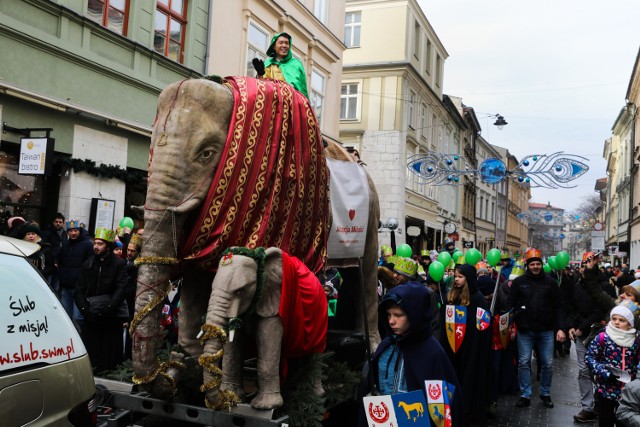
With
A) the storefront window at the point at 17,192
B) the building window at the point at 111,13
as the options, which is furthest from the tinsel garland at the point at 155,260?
the building window at the point at 111,13

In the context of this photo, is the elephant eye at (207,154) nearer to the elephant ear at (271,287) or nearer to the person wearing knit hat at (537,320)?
the elephant ear at (271,287)

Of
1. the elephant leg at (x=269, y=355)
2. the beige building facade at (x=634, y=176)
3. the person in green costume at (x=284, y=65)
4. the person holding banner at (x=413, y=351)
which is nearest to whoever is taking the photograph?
the elephant leg at (x=269, y=355)

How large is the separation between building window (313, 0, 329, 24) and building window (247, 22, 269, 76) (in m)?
4.14

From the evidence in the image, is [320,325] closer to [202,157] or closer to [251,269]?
[251,269]

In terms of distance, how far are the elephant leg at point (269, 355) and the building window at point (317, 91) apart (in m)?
18.6

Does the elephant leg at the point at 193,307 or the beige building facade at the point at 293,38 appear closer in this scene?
the elephant leg at the point at 193,307

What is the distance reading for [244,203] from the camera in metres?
4.27

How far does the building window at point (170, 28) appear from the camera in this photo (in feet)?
47.1

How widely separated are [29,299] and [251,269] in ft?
4.49

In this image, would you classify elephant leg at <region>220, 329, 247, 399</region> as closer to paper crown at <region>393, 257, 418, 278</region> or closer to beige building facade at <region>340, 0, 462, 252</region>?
paper crown at <region>393, 257, 418, 278</region>

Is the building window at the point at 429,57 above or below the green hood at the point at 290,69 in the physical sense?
above

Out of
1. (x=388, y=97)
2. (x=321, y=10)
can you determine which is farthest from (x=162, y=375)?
(x=388, y=97)

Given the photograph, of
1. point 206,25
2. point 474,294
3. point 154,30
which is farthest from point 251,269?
point 206,25

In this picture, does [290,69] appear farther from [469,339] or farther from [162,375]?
[469,339]
